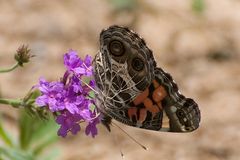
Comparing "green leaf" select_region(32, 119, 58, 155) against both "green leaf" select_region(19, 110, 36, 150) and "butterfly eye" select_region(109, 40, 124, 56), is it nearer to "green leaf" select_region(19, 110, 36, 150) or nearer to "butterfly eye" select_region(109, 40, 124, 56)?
"green leaf" select_region(19, 110, 36, 150)

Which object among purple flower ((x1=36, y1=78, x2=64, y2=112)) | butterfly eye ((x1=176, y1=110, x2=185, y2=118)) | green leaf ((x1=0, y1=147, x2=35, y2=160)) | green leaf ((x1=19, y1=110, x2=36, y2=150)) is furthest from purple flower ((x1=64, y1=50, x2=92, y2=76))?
green leaf ((x1=19, y1=110, x2=36, y2=150))

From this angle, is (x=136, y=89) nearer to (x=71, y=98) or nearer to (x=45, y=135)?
(x=71, y=98)

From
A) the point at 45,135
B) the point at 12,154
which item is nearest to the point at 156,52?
the point at 45,135

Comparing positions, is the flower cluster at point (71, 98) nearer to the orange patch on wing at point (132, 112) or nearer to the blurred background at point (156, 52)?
the orange patch on wing at point (132, 112)

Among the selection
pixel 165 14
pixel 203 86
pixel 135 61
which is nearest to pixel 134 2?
pixel 165 14

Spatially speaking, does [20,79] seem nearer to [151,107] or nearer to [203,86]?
[203,86]

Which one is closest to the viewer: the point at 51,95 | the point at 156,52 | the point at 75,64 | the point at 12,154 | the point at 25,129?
the point at 51,95
